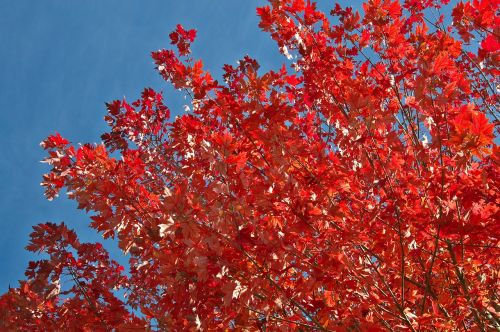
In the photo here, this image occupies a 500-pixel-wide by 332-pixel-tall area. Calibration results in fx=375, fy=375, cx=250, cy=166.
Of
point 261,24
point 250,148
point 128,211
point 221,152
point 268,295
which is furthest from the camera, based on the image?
point 261,24

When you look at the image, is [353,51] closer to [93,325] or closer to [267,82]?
[267,82]

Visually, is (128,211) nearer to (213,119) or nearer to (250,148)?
(250,148)

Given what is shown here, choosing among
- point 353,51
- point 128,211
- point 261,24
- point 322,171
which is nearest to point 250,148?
point 322,171

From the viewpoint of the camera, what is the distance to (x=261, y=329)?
9.23 feet

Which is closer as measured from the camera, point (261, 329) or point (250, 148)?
point (261, 329)

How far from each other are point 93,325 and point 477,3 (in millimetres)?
5379

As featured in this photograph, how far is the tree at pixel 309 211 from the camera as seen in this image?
8.27 ft

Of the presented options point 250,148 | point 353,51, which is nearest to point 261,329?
point 250,148

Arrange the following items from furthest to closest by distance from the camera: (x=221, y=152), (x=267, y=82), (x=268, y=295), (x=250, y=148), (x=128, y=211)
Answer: (x=267, y=82) < (x=250, y=148) < (x=128, y=211) < (x=268, y=295) < (x=221, y=152)

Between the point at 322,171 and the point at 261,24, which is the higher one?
the point at 261,24

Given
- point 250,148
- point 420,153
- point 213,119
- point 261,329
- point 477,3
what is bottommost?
point 261,329

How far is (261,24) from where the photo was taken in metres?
4.43

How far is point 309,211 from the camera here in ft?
8.64

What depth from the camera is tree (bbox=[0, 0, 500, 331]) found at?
252 centimetres
